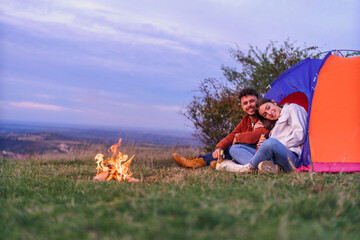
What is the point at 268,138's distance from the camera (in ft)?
17.6

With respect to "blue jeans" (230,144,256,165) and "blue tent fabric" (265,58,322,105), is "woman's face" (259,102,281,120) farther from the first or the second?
"blue jeans" (230,144,256,165)

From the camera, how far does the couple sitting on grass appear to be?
515 centimetres

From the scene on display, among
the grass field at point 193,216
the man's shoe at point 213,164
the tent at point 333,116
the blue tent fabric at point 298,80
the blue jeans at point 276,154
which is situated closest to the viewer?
the grass field at point 193,216

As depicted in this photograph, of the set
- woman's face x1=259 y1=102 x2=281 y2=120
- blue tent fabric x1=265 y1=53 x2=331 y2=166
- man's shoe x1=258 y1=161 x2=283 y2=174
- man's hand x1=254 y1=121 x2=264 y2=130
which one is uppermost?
blue tent fabric x1=265 y1=53 x2=331 y2=166

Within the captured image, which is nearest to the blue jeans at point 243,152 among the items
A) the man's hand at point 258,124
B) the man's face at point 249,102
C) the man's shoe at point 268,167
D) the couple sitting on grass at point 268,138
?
the couple sitting on grass at point 268,138

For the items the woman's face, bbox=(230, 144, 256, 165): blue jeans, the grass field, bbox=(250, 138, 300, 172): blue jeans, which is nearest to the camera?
the grass field

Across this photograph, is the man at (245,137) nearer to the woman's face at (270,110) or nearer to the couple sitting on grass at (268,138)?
the couple sitting on grass at (268,138)

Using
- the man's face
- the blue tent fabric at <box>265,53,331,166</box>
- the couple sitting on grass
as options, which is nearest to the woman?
the couple sitting on grass

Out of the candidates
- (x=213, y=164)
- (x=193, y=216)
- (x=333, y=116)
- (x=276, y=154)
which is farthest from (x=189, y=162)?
(x=193, y=216)

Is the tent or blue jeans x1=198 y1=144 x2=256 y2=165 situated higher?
the tent

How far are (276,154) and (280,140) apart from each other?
0.46 metres

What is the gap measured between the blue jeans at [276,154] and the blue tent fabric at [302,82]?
28cm

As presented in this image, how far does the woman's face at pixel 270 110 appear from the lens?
18.5ft

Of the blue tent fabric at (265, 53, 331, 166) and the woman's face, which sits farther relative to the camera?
the woman's face
